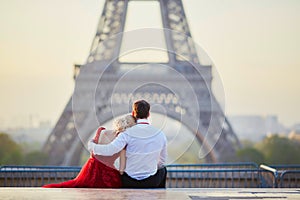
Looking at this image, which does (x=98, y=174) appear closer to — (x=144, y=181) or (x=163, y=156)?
(x=144, y=181)

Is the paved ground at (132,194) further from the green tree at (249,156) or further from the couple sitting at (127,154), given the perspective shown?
the green tree at (249,156)

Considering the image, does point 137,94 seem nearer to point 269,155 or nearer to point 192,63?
point 192,63

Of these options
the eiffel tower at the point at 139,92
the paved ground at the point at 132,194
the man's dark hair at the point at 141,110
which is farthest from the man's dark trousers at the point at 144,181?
the eiffel tower at the point at 139,92

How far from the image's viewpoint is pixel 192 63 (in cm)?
1394

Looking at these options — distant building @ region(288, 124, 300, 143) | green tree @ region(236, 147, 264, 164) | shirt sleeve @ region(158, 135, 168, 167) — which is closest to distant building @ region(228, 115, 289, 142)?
distant building @ region(288, 124, 300, 143)

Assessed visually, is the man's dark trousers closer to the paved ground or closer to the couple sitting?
the couple sitting

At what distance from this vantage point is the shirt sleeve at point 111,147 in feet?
12.1

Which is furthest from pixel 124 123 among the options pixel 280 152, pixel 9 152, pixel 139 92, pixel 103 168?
pixel 280 152

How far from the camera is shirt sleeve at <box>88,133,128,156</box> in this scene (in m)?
3.67

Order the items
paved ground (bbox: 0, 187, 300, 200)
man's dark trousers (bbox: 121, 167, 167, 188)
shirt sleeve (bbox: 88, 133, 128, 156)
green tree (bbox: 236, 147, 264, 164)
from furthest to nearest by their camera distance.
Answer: green tree (bbox: 236, 147, 264, 164) < man's dark trousers (bbox: 121, 167, 167, 188) < shirt sleeve (bbox: 88, 133, 128, 156) < paved ground (bbox: 0, 187, 300, 200)

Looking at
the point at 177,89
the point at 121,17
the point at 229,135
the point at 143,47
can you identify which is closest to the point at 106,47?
the point at 121,17

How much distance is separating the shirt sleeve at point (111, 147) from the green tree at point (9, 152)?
572 inches

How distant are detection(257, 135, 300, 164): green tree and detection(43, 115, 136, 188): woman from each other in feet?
53.7

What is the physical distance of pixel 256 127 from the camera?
29.2 metres
